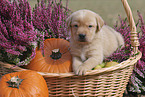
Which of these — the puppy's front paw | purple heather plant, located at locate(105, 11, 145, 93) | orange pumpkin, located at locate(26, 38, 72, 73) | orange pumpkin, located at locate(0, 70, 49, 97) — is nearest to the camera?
orange pumpkin, located at locate(0, 70, 49, 97)

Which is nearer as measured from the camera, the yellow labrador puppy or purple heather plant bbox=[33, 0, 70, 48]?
the yellow labrador puppy

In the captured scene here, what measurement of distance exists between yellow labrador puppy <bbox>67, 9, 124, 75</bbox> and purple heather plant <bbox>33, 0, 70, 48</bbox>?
370 mm

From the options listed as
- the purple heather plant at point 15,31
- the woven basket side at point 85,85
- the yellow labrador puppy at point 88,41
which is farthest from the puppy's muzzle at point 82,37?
the purple heather plant at point 15,31

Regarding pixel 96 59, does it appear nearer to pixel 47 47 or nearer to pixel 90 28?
pixel 90 28

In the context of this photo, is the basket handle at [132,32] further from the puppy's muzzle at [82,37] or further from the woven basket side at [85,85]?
the puppy's muzzle at [82,37]

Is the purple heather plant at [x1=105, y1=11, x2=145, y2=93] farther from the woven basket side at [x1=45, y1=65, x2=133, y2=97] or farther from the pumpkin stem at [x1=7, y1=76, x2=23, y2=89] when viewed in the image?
the pumpkin stem at [x1=7, y1=76, x2=23, y2=89]

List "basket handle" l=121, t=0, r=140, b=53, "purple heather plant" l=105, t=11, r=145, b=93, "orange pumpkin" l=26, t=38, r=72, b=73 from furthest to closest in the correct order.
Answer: "purple heather plant" l=105, t=11, r=145, b=93 → "basket handle" l=121, t=0, r=140, b=53 → "orange pumpkin" l=26, t=38, r=72, b=73

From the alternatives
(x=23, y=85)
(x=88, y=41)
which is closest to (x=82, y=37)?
(x=88, y=41)

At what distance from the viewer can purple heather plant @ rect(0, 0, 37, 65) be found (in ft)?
6.50

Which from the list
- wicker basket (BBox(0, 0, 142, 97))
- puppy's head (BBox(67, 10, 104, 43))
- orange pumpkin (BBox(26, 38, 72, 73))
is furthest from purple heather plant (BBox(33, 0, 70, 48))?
wicker basket (BBox(0, 0, 142, 97))

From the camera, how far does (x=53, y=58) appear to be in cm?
236

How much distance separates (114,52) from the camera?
8.68 feet

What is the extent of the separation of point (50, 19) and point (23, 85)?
1233 mm

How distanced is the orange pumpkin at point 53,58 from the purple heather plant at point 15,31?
157 mm
